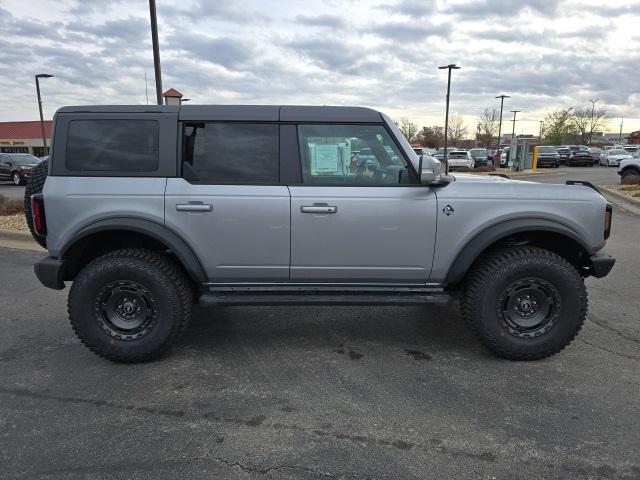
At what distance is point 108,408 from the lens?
311 cm

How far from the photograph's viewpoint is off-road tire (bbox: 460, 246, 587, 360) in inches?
142

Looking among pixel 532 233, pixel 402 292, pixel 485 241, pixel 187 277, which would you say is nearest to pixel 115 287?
pixel 187 277

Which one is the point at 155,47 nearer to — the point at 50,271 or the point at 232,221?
the point at 50,271

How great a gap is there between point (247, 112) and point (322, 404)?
2.22 meters

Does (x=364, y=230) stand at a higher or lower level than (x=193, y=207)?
lower

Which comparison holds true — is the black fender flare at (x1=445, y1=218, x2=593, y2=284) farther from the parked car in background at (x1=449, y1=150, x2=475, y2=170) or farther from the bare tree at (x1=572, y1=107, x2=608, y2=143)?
the bare tree at (x1=572, y1=107, x2=608, y2=143)

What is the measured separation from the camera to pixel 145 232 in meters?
3.56

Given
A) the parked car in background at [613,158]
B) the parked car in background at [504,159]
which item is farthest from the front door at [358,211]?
the parked car in background at [613,158]

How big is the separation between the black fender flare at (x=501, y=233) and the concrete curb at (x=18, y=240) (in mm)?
6974

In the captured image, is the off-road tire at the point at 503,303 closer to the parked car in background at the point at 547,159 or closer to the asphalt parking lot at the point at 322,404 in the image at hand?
the asphalt parking lot at the point at 322,404

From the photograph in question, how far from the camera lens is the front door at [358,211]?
3.59m

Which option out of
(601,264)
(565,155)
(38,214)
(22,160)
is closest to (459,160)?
(565,155)

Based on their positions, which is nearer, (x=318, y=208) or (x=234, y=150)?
(x=318, y=208)

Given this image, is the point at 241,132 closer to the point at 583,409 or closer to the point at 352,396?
the point at 352,396
